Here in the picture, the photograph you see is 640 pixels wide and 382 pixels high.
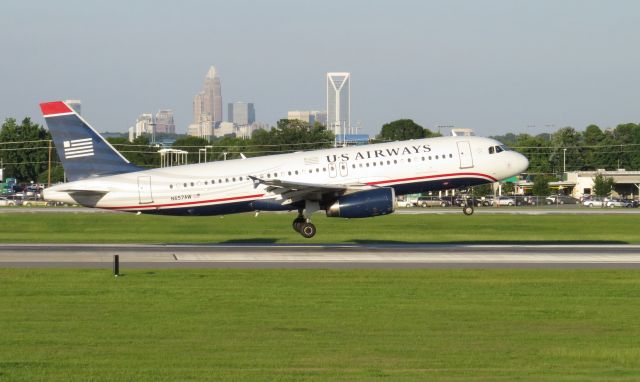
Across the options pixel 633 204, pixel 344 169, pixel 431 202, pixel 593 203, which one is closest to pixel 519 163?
pixel 344 169

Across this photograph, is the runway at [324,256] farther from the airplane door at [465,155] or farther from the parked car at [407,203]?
the parked car at [407,203]

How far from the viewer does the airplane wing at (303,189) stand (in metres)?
48.2

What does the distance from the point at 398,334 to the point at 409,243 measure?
104 ft

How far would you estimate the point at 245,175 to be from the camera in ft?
167

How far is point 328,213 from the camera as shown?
4847cm

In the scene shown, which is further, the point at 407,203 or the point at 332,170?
the point at 407,203

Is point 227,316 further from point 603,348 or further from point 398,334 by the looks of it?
point 603,348

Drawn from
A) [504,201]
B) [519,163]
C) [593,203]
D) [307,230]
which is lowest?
[593,203]

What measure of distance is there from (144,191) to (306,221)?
26.8 feet

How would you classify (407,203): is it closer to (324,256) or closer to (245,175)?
(245,175)

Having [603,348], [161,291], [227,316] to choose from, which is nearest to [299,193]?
[161,291]

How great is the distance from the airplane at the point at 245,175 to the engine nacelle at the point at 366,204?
1.43 m

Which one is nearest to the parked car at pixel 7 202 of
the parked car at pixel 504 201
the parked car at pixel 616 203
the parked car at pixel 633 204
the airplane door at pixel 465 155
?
the parked car at pixel 504 201

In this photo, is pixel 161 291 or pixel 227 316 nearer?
pixel 227 316
